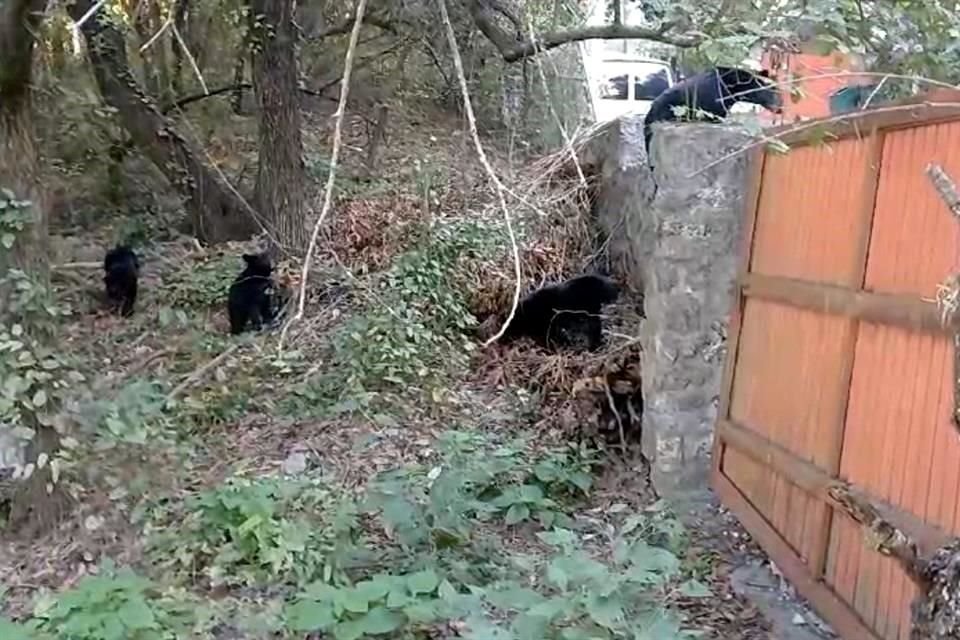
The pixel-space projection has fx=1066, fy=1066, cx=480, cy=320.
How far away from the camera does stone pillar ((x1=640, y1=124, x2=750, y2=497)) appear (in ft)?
14.7

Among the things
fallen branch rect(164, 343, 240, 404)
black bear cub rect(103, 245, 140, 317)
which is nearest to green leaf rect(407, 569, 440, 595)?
fallen branch rect(164, 343, 240, 404)

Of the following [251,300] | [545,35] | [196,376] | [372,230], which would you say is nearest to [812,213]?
[545,35]

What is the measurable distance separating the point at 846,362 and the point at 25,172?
3.29 metres

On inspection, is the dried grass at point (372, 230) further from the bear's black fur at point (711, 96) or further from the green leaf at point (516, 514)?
the green leaf at point (516, 514)

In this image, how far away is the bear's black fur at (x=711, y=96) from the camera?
15.8 feet

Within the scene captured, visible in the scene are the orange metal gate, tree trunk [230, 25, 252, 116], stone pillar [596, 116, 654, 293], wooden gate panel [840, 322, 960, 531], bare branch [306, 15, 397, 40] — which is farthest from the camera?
tree trunk [230, 25, 252, 116]

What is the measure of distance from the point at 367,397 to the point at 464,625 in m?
2.59

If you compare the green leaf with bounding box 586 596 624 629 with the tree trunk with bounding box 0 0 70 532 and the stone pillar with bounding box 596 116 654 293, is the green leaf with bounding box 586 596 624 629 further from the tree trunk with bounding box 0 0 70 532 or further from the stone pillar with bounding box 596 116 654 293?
the stone pillar with bounding box 596 116 654 293

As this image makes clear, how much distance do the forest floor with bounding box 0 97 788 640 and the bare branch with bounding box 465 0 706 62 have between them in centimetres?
116

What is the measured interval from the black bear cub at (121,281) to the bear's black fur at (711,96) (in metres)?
3.49

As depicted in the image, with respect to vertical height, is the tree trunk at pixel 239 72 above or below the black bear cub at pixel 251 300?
above

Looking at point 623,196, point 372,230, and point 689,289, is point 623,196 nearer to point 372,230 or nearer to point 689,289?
point 372,230

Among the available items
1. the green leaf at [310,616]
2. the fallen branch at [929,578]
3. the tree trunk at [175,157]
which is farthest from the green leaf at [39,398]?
the tree trunk at [175,157]

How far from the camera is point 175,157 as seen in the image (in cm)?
798
